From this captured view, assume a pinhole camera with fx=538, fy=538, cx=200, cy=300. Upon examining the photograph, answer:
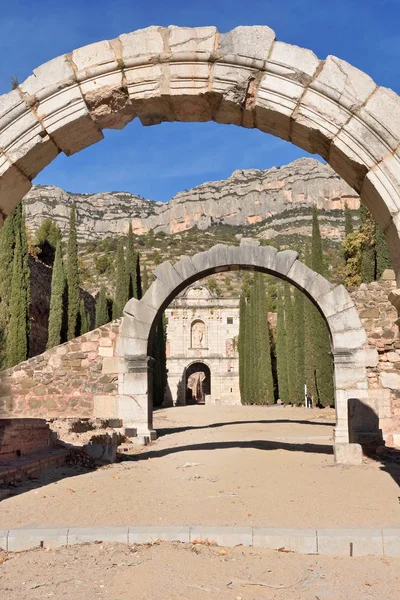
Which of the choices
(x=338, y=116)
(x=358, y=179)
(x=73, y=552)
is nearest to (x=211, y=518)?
(x=73, y=552)

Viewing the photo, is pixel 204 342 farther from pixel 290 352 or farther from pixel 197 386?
pixel 290 352

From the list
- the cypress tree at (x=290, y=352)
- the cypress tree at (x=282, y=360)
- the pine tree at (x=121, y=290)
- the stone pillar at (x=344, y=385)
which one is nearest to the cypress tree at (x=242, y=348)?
the cypress tree at (x=282, y=360)

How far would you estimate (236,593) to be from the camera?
9.80 feet

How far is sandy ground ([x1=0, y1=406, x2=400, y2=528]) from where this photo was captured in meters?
4.47

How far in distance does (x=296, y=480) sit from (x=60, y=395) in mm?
7658

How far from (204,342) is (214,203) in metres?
68.8

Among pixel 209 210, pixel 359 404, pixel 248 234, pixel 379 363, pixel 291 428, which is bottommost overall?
pixel 291 428

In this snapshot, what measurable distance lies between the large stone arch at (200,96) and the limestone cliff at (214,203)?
264ft

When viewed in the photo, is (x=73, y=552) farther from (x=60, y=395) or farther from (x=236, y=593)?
(x=60, y=395)

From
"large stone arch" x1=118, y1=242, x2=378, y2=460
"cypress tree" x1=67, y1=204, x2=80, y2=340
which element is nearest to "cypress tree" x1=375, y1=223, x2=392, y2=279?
"large stone arch" x1=118, y1=242, x2=378, y2=460

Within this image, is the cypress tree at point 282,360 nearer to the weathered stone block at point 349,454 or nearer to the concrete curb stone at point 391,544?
the weathered stone block at point 349,454

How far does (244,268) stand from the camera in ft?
42.0

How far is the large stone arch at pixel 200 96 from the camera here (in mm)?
4355

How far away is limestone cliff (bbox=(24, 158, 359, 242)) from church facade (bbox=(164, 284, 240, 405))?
48477mm
